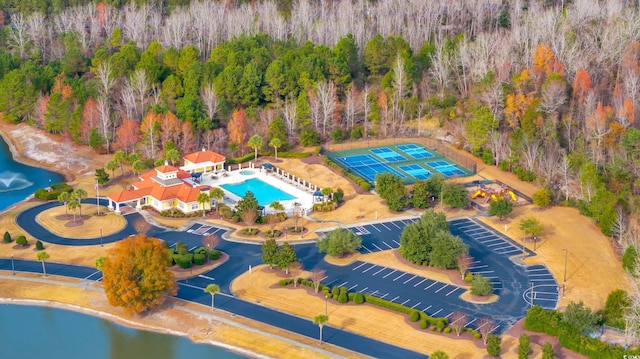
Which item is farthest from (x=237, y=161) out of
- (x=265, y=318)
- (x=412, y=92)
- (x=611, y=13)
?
(x=611, y=13)

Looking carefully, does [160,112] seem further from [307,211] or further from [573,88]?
[573,88]

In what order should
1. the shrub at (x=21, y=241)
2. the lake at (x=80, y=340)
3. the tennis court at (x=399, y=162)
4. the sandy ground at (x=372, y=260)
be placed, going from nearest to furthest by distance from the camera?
the lake at (x=80, y=340), the sandy ground at (x=372, y=260), the shrub at (x=21, y=241), the tennis court at (x=399, y=162)

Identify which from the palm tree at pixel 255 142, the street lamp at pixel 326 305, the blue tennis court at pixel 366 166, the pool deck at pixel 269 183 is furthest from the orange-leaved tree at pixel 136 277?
the palm tree at pixel 255 142

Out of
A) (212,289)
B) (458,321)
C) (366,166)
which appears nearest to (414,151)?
(366,166)

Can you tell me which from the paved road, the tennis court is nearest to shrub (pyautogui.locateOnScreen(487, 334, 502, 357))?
the paved road

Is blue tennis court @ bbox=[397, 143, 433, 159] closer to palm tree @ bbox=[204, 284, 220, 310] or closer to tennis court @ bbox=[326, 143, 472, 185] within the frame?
tennis court @ bbox=[326, 143, 472, 185]

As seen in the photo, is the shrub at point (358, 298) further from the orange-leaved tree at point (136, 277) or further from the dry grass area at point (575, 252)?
the dry grass area at point (575, 252)
